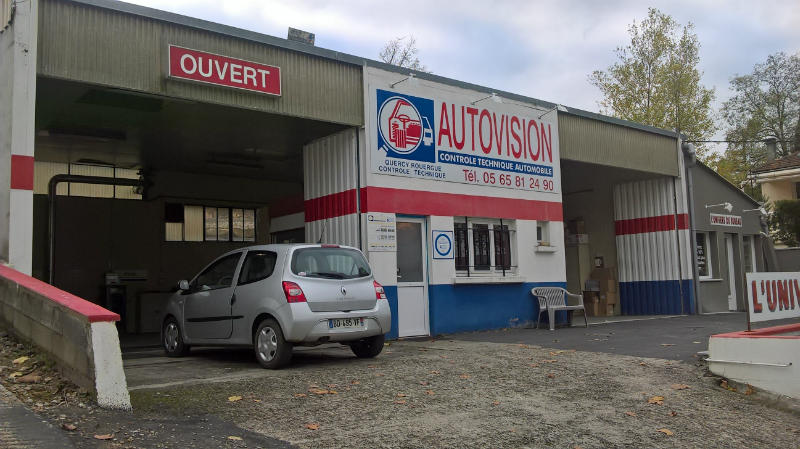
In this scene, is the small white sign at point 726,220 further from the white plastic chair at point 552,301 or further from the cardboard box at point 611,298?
the white plastic chair at point 552,301

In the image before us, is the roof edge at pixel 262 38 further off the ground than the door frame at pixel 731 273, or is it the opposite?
the roof edge at pixel 262 38

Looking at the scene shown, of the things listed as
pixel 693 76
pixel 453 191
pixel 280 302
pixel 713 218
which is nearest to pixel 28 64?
pixel 280 302

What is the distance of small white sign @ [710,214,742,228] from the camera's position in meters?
20.0

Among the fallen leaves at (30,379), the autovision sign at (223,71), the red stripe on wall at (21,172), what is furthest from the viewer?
the autovision sign at (223,71)

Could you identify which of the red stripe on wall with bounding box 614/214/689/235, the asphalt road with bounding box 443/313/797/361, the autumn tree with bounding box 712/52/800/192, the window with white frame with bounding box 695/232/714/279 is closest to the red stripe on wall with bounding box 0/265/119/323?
the asphalt road with bounding box 443/313/797/361

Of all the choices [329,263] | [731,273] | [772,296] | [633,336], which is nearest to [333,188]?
[329,263]

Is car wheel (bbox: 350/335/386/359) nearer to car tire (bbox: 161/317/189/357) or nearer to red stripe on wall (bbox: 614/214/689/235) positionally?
car tire (bbox: 161/317/189/357)

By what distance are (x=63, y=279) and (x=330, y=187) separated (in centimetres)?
778

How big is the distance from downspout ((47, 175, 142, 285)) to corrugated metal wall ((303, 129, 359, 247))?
6368mm

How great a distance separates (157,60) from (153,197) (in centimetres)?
833

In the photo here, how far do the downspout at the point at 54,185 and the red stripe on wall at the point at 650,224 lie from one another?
A: 13.4 m

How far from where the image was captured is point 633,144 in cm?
1788

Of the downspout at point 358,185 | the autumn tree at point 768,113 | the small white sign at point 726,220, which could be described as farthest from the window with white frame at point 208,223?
the autumn tree at point 768,113

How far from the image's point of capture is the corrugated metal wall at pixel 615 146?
1612 centimetres
